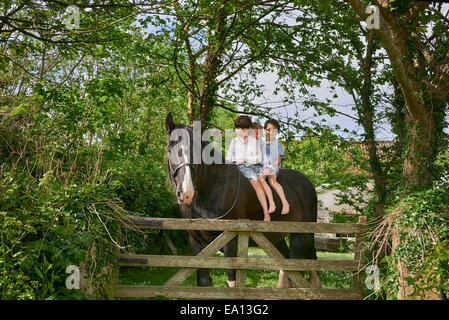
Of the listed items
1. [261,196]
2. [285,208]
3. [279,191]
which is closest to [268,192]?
[261,196]

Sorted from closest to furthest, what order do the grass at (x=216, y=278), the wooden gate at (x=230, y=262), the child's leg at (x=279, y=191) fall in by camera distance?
1. the wooden gate at (x=230, y=262)
2. the child's leg at (x=279, y=191)
3. the grass at (x=216, y=278)

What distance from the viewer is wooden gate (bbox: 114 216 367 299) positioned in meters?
5.57

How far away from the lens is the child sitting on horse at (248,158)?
231 inches

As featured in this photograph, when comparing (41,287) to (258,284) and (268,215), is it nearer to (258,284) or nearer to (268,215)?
(268,215)

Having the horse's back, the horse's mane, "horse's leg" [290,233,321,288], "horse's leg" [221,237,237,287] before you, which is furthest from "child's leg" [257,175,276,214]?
"horse's leg" [290,233,321,288]

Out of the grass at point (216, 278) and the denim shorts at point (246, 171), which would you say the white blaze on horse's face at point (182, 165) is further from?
the grass at point (216, 278)

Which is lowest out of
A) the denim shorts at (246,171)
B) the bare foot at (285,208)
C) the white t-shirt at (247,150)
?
the bare foot at (285,208)

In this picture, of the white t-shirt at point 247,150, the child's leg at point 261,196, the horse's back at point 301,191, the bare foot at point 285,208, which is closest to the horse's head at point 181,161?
the white t-shirt at point 247,150

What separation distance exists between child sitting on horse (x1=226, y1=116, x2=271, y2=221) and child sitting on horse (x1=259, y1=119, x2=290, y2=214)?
0.39ft

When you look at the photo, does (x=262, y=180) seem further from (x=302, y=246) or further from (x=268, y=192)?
(x=302, y=246)

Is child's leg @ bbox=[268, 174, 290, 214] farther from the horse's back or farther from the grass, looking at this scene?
the grass

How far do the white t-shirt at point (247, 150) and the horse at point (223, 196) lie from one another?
0.19 metres
